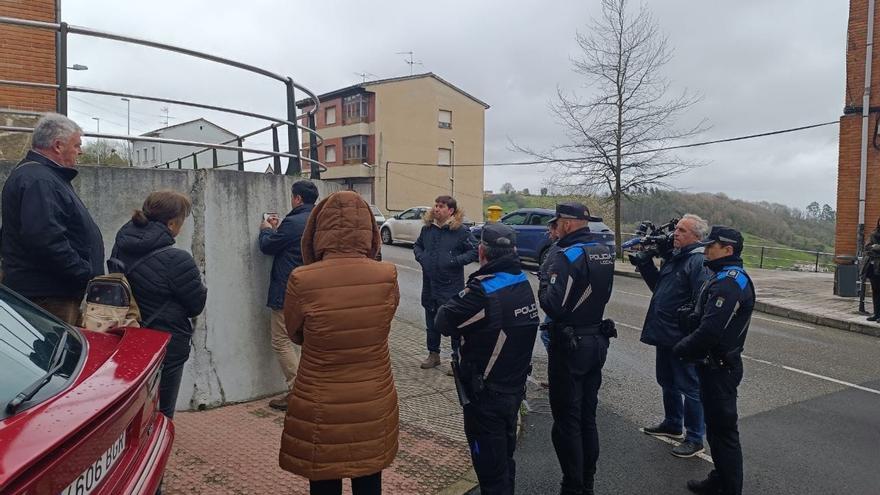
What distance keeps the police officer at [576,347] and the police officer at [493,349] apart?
59 cm

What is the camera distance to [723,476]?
11.6 ft

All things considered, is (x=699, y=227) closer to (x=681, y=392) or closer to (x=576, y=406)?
(x=681, y=392)

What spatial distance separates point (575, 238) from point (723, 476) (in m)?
1.71

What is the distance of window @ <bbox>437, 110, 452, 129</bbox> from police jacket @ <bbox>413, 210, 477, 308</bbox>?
37.3 m

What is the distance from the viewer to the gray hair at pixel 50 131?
10.3ft

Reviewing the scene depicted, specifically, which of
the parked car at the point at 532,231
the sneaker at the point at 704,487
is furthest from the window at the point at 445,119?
the sneaker at the point at 704,487

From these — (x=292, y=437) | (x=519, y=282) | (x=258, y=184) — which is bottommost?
(x=292, y=437)

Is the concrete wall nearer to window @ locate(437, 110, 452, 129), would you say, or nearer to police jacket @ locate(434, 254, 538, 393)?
police jacket @ locate(434, 254, 538, 393)

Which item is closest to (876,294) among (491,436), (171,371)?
(491,436)

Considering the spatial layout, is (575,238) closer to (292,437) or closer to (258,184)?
(292,437)

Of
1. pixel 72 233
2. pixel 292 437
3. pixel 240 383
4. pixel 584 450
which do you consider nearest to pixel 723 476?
pixel 584 450

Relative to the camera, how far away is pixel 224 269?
471 cm

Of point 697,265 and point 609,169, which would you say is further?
point 609,169

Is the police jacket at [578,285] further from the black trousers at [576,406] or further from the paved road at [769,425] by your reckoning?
the paved road at [769,425]
